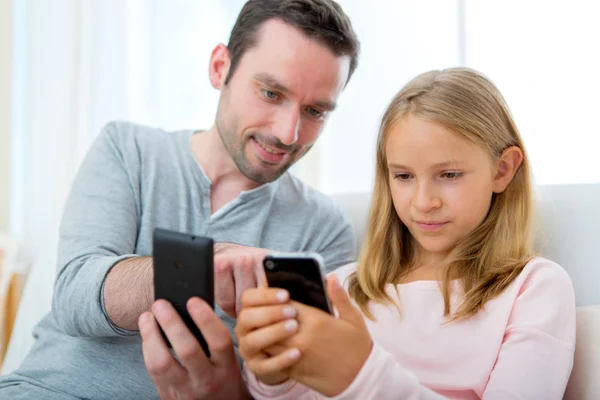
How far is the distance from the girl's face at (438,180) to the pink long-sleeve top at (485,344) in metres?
0.12

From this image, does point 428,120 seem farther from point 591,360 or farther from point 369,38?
point 369,38

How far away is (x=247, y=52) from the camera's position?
161cm

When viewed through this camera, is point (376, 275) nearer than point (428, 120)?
No

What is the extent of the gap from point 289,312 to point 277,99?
78 cm

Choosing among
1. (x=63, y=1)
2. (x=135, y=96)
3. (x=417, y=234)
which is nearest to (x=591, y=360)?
(x=417, y=234)

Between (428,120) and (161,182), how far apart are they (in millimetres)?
654

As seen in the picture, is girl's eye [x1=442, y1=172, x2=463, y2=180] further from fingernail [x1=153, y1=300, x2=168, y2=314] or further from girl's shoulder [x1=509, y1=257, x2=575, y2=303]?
fingernail [x1=153, y1=300, x2=168, y2=314]

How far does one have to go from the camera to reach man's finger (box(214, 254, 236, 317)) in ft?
3.52

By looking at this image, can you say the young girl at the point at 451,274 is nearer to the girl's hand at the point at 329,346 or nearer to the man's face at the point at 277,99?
the girl's hand at the point at 329,346

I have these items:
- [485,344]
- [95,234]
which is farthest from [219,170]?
[485,344]

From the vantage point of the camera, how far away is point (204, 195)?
1540mm

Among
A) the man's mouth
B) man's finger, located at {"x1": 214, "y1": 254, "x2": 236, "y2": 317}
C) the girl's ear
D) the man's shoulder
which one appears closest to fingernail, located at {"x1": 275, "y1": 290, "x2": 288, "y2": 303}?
man's finger, located at {"x1": 214, "y1": 254, "x2": 236, "y2": 317}

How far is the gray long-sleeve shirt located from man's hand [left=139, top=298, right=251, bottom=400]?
24cm

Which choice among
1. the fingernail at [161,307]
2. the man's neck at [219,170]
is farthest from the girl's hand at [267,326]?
the man's neck at [219,170]
